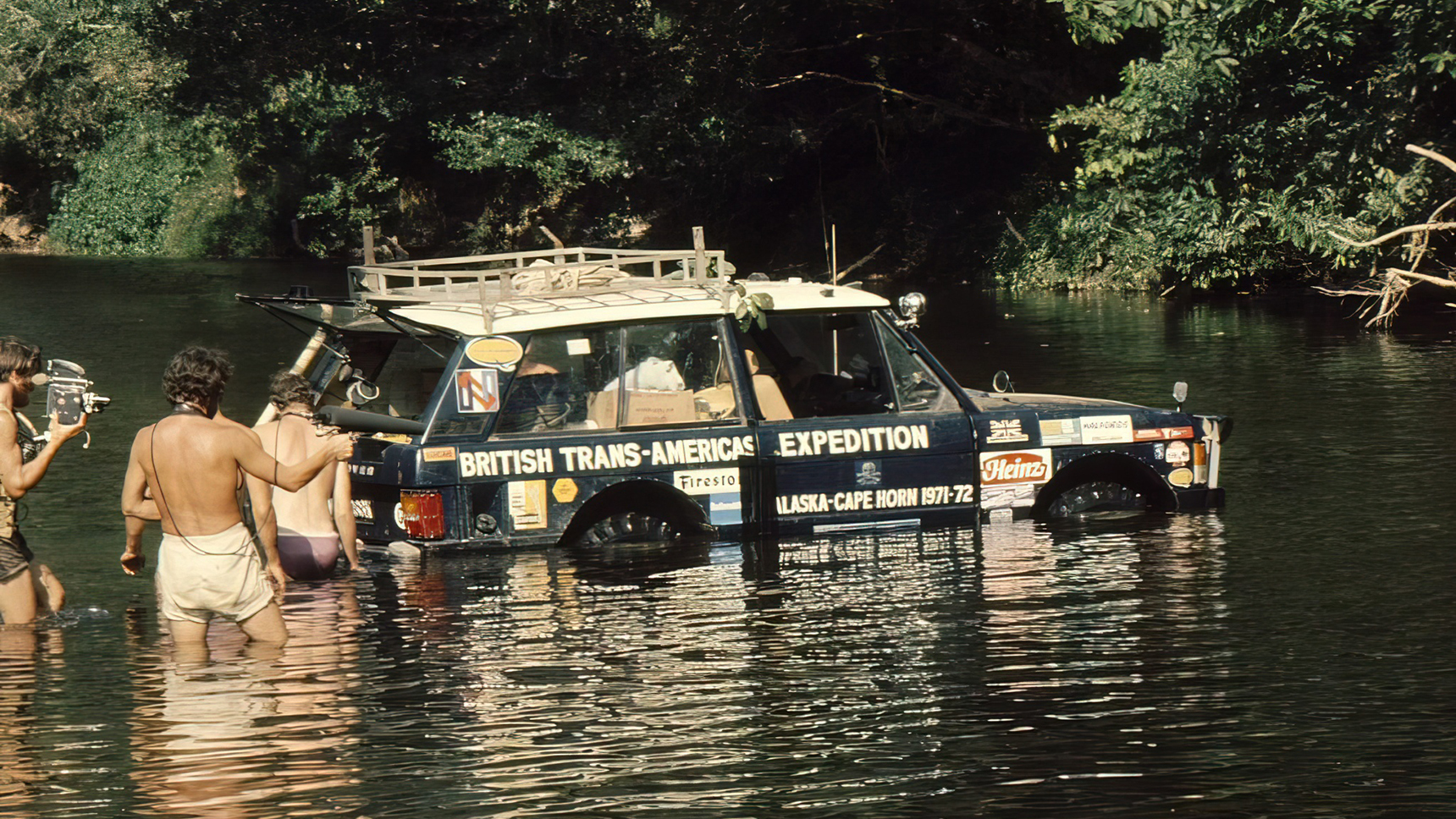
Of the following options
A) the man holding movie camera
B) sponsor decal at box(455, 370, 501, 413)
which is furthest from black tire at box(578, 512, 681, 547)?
the man holding movie camera

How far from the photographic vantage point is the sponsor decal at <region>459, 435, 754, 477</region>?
35.0 feet

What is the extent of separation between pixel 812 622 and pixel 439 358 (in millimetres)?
3087

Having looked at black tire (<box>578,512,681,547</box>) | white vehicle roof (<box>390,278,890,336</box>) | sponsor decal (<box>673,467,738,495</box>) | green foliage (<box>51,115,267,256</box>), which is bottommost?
black tire (<box>578,512,681,547</box>)

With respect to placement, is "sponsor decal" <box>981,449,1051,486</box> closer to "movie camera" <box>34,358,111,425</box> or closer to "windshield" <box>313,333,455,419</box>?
"windshield" <box>313,333,455,419</box>

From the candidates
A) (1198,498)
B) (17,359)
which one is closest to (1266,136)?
(1198,498)

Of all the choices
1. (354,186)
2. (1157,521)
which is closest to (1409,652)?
(1157,521)

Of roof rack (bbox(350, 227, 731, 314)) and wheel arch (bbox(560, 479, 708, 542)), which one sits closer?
wheel arch (bbox(560, 479, 708, 542))

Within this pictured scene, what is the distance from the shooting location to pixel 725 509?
11180mm

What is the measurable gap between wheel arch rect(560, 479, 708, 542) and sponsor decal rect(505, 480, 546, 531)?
0.59 ft

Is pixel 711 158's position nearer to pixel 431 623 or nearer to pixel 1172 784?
pixel 431 623

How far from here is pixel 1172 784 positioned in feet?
23.2

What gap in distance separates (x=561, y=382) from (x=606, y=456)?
474 mm

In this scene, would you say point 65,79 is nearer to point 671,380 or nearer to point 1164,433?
point 671,380

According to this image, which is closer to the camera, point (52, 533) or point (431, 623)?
point (431, 623)
